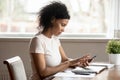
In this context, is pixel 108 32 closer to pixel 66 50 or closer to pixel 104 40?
pixel 104 40

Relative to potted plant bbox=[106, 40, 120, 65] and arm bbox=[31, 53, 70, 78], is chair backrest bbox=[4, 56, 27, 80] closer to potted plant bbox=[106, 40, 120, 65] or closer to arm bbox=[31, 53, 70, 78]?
arm bbox=[31, 53, 70, 78]

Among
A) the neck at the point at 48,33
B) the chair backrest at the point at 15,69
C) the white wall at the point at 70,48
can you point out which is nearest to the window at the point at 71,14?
the white wall at the point at 70,48

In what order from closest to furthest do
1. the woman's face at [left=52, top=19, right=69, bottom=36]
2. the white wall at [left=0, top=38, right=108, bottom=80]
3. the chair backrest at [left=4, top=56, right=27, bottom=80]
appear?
the chair backrest at [left=4, top=56, right=27, bottom=80] → the woman's face at [left=52, top=19, right=69, bottom=36] → the white wall at [left=0, top=38, right=108, bottom=80]

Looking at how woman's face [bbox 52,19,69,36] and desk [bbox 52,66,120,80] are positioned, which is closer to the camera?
desk [bbox 52,66,120,80]

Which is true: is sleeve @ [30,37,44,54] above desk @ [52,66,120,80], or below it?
above

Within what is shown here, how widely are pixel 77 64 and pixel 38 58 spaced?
1.13ft

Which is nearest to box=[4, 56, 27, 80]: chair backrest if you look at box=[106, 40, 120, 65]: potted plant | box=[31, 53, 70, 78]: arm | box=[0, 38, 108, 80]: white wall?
box=[31, 53, 70, 78]: arm

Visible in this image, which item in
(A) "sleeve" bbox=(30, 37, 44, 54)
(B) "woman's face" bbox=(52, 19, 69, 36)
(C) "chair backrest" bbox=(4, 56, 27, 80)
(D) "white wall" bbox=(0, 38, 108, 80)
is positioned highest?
(B) "woman's face" bbox=(52, 19, 69, 36)

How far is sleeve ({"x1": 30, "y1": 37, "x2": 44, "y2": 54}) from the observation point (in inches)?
95.8

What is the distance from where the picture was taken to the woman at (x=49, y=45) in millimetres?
2408

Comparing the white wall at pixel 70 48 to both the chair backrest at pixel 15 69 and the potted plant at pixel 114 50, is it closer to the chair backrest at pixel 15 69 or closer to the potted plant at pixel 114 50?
the potted plant at pixel 114 50

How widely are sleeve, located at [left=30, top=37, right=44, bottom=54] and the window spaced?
148 cm

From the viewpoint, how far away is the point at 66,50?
3.87 meters

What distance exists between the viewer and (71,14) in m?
3.96
